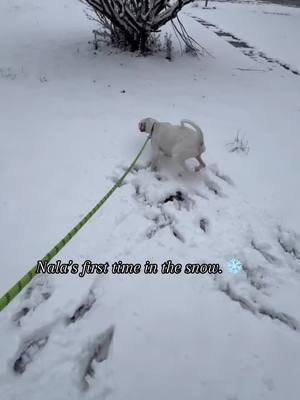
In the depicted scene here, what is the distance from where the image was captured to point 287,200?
9.80ft

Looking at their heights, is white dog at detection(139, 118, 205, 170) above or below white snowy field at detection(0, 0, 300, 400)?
above

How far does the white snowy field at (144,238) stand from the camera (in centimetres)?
172

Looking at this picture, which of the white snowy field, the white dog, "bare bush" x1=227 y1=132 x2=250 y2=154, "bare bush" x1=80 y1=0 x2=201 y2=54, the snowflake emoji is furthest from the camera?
"bare bush" x1=80 y1=0 x2=201 y2=54

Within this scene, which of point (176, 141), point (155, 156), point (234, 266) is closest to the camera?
point (234, 266)

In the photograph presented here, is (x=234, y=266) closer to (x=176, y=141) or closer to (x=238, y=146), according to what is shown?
(x=176, y=141)

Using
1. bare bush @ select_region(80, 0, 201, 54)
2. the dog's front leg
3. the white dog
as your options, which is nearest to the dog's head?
the white dog

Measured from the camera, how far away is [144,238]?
97.4 inches

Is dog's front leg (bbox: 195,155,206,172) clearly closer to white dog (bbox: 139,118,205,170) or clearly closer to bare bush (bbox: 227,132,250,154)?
white dog (bbox: 139,118,205,170)

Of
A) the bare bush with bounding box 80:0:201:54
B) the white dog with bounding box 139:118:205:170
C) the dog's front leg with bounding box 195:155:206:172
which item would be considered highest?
the bare bush with bounding box 80:0:201:54

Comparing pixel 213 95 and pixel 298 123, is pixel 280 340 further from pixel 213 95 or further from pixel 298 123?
pixel 213 95

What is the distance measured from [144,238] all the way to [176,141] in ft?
3.20

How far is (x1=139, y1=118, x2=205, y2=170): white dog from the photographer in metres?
2.83

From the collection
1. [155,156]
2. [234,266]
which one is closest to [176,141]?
[155,156]

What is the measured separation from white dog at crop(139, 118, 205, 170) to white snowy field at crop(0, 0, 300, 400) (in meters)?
0.24
